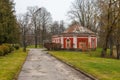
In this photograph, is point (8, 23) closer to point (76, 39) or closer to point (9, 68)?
point (76, 39)

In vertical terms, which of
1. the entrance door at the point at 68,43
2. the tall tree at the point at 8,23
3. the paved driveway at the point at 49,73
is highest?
the tall tree at the point at 8,23

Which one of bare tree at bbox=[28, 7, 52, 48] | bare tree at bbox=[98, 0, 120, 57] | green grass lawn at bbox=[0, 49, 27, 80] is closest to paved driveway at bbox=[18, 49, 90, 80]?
green grass lawn at bbox=[0, 49, 27, 80]

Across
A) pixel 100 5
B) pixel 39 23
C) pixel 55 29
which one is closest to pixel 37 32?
pixel 39 23

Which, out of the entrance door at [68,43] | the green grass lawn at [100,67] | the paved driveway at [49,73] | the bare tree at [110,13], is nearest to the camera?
the paved driveway at [49,73]

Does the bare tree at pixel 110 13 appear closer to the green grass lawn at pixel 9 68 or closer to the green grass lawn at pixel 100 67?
the green grass lawn at pixel 100 67

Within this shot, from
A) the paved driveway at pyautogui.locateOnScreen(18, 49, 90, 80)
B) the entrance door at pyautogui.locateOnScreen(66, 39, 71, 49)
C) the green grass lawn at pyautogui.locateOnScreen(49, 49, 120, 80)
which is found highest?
the entrance door at pyautogui.locateOnScreen(66, 39, 71, 49)

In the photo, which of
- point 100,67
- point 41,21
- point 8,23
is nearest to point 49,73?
point 100,67

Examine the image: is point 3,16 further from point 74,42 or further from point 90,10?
point 90,10

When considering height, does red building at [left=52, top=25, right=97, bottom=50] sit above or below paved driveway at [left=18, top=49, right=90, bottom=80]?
above

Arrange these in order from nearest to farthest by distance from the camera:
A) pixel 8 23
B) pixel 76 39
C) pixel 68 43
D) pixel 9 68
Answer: pixel 9 68
pixel 8 23
pixel 76 39
pixel 68 43

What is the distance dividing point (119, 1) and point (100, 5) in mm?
3197

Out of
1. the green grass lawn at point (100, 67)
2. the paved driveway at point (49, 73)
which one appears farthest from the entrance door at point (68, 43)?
the paved driveway at point (49, 73)

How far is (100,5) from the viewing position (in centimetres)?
4450

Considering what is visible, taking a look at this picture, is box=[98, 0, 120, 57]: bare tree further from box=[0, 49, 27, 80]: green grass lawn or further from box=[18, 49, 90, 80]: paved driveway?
box=[18, 49, 90, 80]: paved driveway
